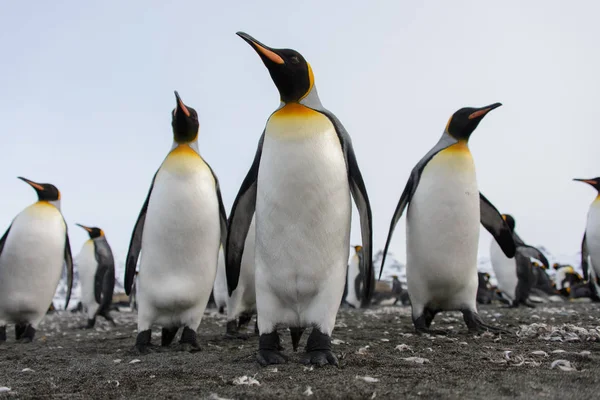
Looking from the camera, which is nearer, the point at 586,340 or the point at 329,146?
the point at 329,146

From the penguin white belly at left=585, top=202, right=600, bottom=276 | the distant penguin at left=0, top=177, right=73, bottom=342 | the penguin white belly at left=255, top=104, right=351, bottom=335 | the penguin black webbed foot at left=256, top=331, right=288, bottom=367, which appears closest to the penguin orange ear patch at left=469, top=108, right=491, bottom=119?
the penguin white belly at left=255, top=104, right=351, bottom=335

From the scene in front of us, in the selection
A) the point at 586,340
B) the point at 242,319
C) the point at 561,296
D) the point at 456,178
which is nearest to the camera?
the point at 586,340

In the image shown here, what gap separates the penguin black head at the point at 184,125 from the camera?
5102mm

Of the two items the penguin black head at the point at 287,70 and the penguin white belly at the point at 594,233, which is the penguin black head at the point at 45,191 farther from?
the penguin white belly at the point at 594,233

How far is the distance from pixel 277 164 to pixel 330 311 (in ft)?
3.28

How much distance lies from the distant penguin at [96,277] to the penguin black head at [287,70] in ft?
24.8

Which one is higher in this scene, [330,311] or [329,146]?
[329,146]

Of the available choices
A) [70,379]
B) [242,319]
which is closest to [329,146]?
→ [70,379]

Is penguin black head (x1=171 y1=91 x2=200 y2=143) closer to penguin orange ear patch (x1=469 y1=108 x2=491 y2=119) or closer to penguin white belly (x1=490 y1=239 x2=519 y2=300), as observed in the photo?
penguin orange ear patch (x1=469 y1=108 x2=491 y2=119)

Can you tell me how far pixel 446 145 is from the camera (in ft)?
18.1

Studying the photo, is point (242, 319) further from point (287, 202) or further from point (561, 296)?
point (561, 296)

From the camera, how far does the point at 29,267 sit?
21.1ft

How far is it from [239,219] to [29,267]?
11.7 ft

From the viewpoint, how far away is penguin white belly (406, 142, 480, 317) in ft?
16.5
